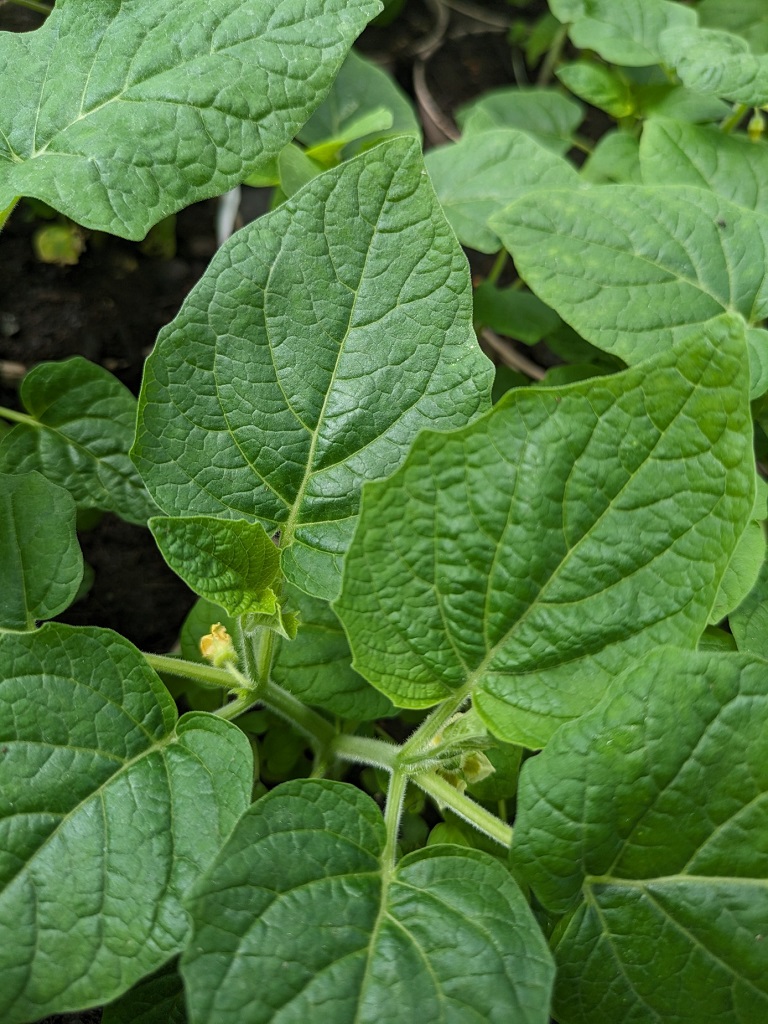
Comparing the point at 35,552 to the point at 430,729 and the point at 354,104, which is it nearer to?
the point at 430,729

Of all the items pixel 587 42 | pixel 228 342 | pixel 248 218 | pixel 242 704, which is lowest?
pixel 242 704

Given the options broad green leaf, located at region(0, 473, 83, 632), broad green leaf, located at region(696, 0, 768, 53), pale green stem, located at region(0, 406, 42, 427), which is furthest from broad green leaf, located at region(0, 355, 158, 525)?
broad green leaf, located at region(696, 0, 768, 53)

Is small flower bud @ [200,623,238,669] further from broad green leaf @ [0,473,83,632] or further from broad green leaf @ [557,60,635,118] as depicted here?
broad green leaf @ [557,60,635,118]

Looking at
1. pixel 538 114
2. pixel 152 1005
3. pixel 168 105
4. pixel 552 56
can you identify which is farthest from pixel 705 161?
pixel 152 1005

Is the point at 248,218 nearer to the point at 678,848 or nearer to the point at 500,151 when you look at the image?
the point at 500,151

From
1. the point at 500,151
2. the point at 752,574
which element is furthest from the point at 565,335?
the point at 752,574

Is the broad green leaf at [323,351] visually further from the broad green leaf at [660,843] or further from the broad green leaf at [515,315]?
the broad green leaf at [515,315]
